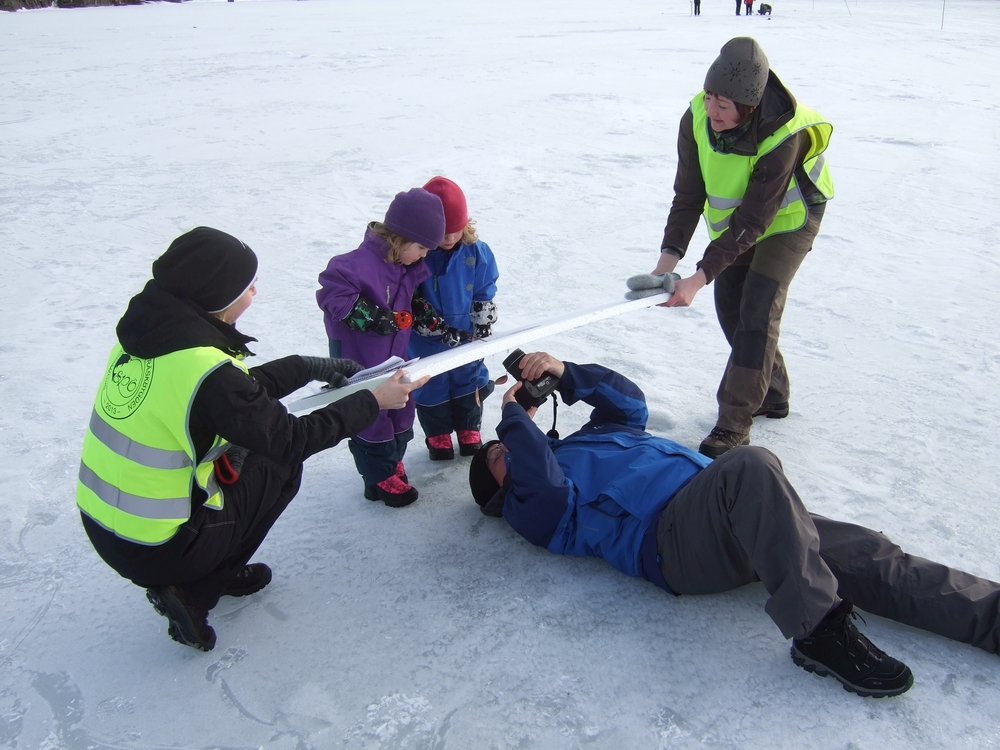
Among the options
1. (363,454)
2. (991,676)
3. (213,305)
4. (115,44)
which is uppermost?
(115,44)

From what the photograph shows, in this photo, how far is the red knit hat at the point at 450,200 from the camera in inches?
104

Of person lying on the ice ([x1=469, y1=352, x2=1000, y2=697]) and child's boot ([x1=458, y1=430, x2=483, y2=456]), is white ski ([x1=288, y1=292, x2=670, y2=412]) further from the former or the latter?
child's boot ([x1=458, y1=430, x2=483, y2=456])

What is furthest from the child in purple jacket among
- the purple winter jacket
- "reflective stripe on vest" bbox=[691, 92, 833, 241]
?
"reflective stripe on vest" bbox=[691, 92, 833, 241]

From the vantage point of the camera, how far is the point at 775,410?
320 cm

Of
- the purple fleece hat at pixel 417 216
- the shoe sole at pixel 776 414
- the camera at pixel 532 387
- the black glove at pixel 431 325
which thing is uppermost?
the purple fleece hat at pixel 417 216

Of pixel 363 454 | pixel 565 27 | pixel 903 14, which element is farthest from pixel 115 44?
pixel 903 14

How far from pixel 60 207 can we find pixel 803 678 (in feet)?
18.4

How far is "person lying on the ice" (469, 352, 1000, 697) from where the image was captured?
1.84 m

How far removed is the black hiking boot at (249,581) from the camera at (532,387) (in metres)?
0.91

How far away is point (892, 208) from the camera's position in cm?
558

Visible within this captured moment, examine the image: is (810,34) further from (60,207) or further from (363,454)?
(363,454)

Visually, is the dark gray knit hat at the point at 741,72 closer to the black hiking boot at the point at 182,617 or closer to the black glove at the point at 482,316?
the black glove at the point at 482,316

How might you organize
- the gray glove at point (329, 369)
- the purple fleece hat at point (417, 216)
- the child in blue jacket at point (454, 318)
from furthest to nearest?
the child in blue jacket at point (454, 318) < the purple fleece hat at point (417, 216) < the gray glove at point (329, 369)

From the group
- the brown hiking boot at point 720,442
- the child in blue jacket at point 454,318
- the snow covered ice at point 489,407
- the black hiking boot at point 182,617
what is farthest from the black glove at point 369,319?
the brown hiking boot at point 720,442
